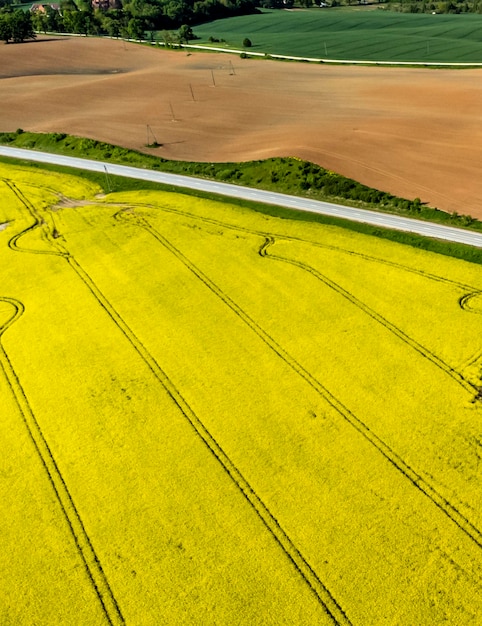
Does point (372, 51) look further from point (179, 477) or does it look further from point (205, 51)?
point (179, 477)

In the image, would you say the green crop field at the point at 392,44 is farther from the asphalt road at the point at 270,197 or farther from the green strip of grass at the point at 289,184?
the asphalt road at the point at 270,197

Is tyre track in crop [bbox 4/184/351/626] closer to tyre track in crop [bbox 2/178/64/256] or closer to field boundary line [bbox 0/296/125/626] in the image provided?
field boundary line [bbox 0/296/125/626]

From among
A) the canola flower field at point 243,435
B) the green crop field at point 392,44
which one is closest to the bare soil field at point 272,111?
the green crop field at point 392,44

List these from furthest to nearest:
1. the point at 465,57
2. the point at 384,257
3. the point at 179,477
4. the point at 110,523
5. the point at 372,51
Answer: the point at 372,51
the point at 465,57
the point at 384,257
the point at 179,477
the point at 110,523

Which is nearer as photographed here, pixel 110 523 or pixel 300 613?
pixel 300 613

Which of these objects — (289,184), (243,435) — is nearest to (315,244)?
(289,184)

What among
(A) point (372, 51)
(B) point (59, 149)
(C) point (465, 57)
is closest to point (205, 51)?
(A) point (372, 51)

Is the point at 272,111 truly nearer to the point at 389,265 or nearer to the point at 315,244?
the point at 315,244
